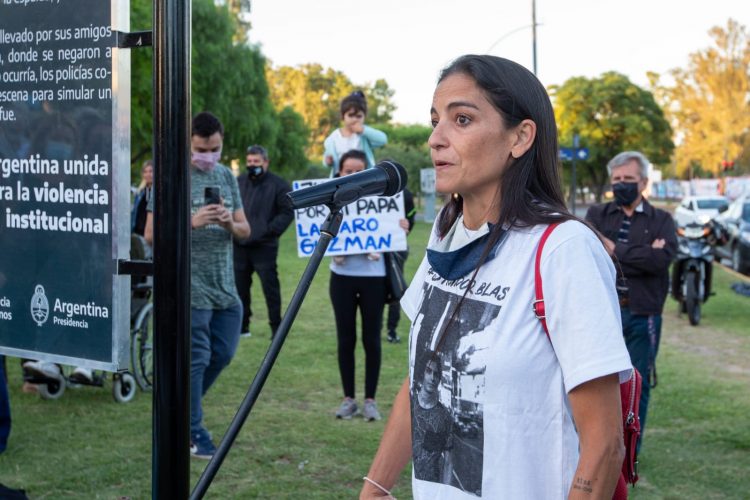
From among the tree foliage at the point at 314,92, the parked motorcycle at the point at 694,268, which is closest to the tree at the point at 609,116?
the tree foliage at the point at 314,92

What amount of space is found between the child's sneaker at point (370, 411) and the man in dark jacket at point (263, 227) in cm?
349

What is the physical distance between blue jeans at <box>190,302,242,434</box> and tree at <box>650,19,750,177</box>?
82.9 meters

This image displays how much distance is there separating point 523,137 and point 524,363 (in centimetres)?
51

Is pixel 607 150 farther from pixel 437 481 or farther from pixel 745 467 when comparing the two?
pixel 437 481

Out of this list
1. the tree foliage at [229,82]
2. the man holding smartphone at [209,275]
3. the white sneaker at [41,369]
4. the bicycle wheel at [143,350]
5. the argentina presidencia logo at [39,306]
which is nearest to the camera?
the argentina presidencia logo at [39,306]

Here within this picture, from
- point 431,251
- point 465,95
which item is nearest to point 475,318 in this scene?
point 431,251

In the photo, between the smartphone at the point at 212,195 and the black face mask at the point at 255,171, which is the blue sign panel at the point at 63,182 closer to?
the smartphone at the point at 212,195

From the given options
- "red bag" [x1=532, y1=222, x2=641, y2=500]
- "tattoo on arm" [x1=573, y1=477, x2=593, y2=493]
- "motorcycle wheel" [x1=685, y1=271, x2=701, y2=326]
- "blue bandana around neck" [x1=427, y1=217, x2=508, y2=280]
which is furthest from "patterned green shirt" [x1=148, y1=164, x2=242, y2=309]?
"motorcycle wheel" [x1=685, y1=271, x2=701, y2=326]

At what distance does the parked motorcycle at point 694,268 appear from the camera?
11766 millimetres

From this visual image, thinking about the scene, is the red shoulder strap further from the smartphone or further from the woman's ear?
the smartphone

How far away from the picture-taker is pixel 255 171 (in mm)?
10227

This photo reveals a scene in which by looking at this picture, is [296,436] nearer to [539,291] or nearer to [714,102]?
[539,291]

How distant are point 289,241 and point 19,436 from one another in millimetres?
23590

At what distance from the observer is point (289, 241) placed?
98.4ft
